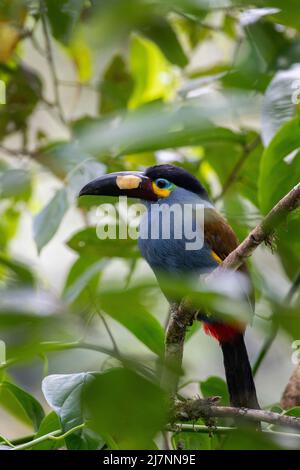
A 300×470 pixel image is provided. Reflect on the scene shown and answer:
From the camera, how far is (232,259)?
3.53 ft

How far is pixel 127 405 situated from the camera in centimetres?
32

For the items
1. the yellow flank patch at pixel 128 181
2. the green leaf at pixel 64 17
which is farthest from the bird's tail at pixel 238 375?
the green leaf at pixel 64 17

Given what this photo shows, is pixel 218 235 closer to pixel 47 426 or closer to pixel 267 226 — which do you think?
pixel 47 426

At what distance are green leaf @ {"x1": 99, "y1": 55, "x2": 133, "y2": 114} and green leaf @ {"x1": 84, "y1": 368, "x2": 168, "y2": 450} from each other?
2057 millimetres

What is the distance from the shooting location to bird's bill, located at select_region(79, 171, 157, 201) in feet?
5.22

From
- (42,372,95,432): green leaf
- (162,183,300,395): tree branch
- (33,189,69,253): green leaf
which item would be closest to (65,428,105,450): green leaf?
(42,372,95,432): green leaf

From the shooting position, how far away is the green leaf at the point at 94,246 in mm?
1860

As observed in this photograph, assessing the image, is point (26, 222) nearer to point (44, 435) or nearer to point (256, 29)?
point (44, 435)

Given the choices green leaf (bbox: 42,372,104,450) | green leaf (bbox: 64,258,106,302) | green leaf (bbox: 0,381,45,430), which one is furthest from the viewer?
green leaf (bbox: 64,258,106,302)

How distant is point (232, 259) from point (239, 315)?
76 centimetres

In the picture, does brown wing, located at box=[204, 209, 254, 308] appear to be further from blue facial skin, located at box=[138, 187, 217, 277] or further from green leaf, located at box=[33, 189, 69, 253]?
green leaf, located at box=[33, 189, 69, 253]

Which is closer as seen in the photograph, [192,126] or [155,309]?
[155,309]

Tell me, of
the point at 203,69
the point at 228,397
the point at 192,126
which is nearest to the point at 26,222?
the point at 203,69

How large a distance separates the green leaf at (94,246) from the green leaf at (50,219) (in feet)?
0.43
